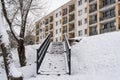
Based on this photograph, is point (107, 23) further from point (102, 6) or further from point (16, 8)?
point (16, 8)

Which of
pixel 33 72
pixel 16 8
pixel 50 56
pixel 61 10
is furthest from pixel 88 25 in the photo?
pixel 33 72

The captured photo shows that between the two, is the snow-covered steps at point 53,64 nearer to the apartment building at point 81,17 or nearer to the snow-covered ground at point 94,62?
the snow-covered ground at point 94,62

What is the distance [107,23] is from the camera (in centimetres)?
5397

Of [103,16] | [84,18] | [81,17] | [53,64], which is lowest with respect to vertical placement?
[53,64]

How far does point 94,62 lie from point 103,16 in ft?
130

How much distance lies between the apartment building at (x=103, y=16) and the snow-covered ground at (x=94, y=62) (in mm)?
28147

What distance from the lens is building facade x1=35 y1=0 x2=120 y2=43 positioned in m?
52.1

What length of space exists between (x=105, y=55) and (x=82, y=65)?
214 cm

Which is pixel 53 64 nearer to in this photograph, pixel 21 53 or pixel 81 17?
pixel 21 53

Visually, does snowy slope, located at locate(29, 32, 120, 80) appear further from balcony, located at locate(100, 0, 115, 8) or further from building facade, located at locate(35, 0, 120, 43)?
balcony, located at locate(100, 0, 115, 8)

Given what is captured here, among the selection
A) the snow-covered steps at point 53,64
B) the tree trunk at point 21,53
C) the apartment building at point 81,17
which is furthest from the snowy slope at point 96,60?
the apartment building at point 81,17

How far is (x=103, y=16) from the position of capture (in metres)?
55.8

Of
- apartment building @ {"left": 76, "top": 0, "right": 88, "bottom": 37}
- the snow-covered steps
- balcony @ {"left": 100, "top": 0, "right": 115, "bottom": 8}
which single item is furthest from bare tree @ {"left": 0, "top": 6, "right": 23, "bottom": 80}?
apartment building @ {"left": 76, "top": 0, "right": 88, "bottom": 37}

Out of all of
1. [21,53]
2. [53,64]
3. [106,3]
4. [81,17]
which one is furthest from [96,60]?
[81,17]
